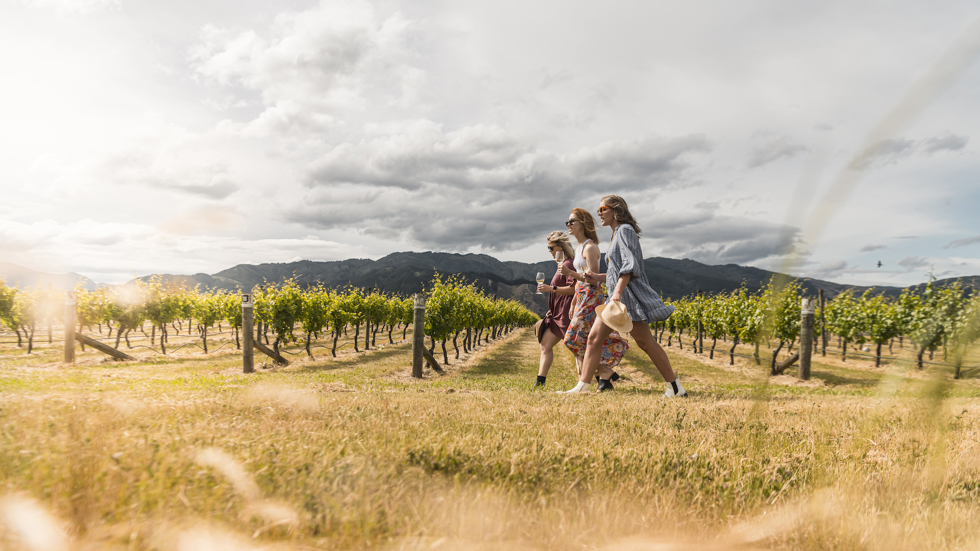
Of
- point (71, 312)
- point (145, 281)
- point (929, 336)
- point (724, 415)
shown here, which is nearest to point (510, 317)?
point (145, 281)

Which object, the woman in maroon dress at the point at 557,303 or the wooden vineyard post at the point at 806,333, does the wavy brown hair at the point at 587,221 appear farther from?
the wooden vineyard post at the point at 806,333

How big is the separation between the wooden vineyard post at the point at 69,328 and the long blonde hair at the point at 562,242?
15.1 metres

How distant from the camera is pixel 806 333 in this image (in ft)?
48.6

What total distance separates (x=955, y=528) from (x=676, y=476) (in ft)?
3.41

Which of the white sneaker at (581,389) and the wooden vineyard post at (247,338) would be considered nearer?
the white sneaker at (581,389)

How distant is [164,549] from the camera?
127cm

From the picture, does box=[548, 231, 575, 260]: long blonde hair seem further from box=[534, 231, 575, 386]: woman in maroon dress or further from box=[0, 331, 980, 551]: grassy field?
box=[0, 331, 980, 551]: grassy field

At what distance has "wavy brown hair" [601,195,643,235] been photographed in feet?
20.0

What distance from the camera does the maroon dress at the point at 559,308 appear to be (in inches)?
300

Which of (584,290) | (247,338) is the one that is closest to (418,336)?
(247,338)

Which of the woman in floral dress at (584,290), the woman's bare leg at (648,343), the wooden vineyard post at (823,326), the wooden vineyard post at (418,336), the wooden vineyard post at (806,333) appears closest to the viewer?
the woman's bare leg at (648,343)

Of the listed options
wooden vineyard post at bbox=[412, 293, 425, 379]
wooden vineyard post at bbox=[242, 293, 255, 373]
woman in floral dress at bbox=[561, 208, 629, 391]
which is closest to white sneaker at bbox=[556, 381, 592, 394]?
woman in floral dress at bbox=[561, 208, 629, 391]

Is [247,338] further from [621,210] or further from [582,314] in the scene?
[621,210]

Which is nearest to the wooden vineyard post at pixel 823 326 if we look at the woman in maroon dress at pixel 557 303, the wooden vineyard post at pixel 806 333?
the wooden vineyard post at pixel 806 333
